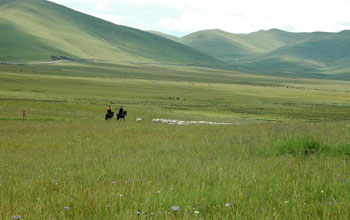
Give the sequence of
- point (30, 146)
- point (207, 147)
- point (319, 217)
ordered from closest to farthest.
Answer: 1. point (319, 217)
2. point (207, 147)
3. point (30, 146)

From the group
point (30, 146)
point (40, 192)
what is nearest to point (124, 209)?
point (40, 192)

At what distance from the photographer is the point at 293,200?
553cm

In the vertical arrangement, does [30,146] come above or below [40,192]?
below

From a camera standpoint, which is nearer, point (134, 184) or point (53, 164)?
point (134, 184)

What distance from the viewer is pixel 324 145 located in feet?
36.0

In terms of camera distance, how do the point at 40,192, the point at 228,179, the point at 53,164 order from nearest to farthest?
the point at 40,192
the point at 228,179
the point at 53,164

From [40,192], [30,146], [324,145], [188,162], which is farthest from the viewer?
[30,146]

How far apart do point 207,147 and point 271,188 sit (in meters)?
6.08

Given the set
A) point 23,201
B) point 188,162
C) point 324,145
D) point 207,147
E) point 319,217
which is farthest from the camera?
point 207,147

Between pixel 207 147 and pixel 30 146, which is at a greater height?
pixel 207 147

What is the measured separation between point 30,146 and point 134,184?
10.5 metres

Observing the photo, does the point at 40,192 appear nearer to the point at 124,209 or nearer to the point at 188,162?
the point at 124,209

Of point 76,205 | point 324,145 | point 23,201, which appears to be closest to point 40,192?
point 23,201

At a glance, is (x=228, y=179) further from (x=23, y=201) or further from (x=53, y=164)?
(x=53, y=164)
